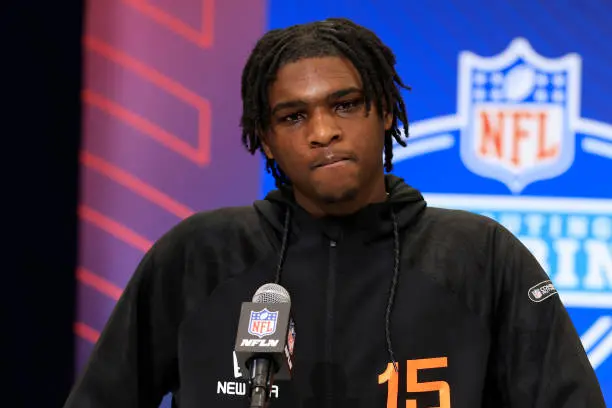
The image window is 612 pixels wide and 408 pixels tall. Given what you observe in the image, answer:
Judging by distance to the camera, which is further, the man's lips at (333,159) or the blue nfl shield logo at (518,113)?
the blue nfl shield logo at (518,113)

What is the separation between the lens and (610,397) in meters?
2.41

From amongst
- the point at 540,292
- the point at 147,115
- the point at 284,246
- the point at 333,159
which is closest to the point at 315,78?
the point at 333,159

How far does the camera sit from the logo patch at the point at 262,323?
1023mm

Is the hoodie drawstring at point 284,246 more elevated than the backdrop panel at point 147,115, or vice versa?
the backdrop panel at point 147,115

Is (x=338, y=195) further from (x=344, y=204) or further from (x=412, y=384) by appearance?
(x=412, y=384)

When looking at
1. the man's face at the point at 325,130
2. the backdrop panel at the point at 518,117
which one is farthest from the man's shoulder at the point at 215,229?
the backdrop panel at the point at 518,117

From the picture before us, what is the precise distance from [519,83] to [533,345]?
4.08ft

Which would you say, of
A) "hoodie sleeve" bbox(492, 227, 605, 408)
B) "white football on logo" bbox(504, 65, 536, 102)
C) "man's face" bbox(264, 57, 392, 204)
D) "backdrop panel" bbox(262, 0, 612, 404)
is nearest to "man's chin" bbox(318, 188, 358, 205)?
"man's face" bbox(264, 57, 392, 204)

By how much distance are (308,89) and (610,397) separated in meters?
1.51

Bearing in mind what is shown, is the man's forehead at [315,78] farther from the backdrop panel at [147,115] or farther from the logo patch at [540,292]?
the backdrop panel at [147,115]

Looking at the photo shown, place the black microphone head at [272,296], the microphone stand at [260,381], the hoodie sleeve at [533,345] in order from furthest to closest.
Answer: the hoodie sleeve at [533,345] < the black microphone head at [272,296] < the microphone stand at [260,381]

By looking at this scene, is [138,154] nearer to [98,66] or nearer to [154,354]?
[98,66]

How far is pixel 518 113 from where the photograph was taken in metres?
2.44

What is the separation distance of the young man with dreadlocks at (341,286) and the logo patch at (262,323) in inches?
13.8
